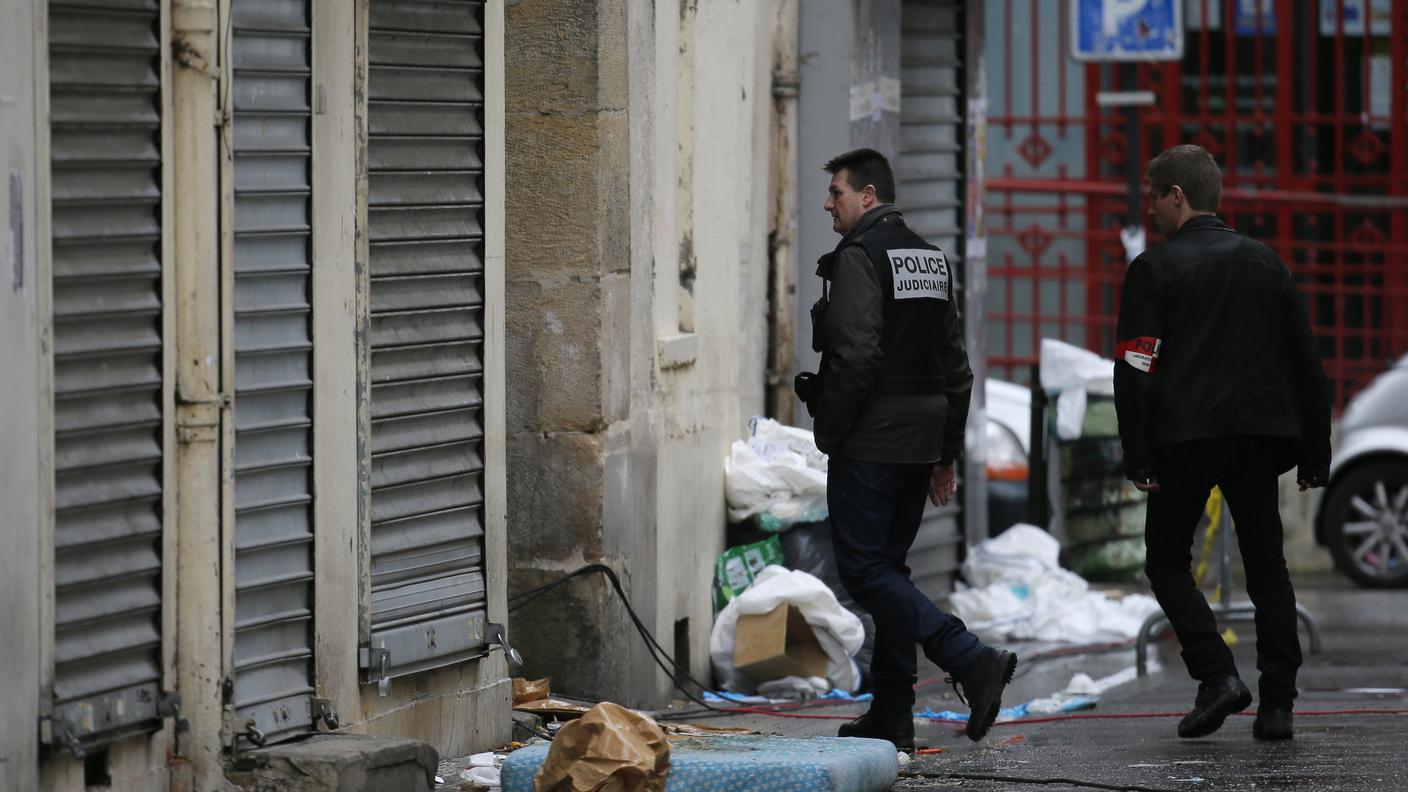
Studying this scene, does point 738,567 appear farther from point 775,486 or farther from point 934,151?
point 934,151

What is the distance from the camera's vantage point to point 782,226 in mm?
10047

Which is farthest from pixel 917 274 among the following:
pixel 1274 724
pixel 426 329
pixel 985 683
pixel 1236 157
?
pixel 1236 157

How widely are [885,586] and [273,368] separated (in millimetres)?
2142

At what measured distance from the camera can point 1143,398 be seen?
734cm

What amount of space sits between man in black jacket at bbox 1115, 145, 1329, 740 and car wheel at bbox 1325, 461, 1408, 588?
5.85 metres

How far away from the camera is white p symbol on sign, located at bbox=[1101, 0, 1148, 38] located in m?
10.8

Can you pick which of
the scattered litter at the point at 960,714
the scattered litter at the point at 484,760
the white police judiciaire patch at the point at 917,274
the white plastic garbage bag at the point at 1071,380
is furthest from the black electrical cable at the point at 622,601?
the white plastic garbage bag at the point at 1071,380

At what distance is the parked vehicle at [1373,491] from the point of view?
12969 millimetres

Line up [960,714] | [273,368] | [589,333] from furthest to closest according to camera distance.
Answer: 1. [960,714]
2. [589,333]
3. [273,368]

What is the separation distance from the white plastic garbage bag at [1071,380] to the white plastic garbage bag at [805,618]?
11.9 feet

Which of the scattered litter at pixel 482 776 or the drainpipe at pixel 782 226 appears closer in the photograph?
the scattered litter at pixel 482 776

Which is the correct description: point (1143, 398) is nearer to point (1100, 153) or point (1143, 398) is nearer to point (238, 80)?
point (238, 80)

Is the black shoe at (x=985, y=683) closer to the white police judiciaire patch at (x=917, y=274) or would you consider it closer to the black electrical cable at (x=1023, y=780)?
the black electrical cable at (x=1023, y=780)

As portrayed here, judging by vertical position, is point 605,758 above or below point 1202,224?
below
